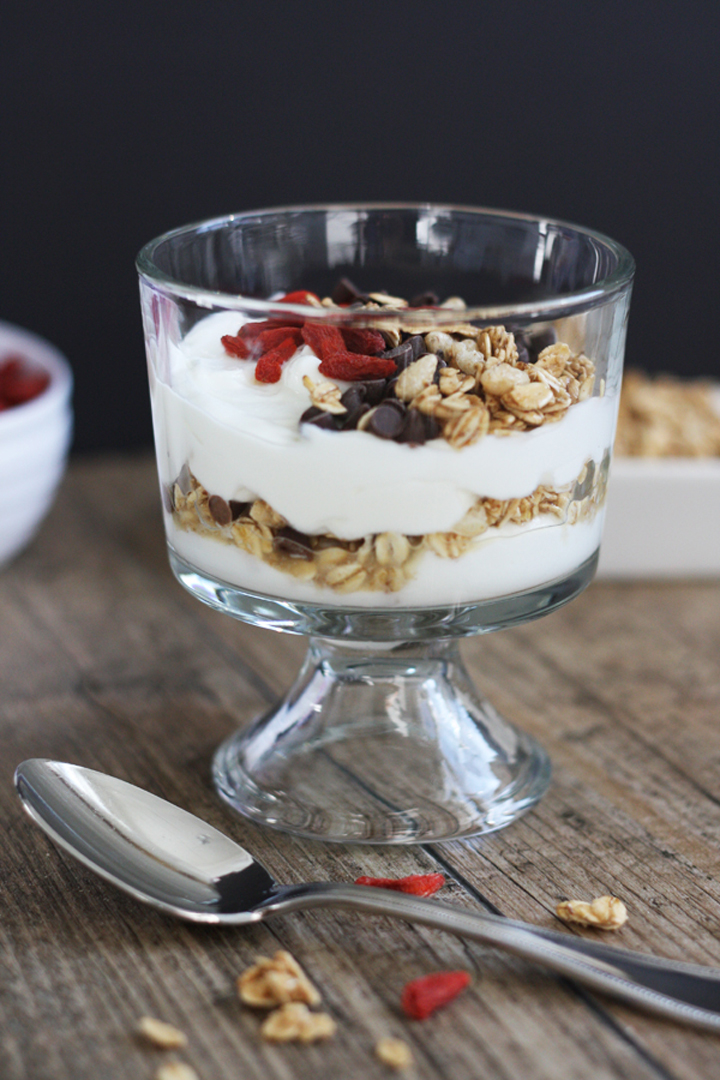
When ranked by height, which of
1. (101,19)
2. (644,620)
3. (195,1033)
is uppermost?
(101,19)

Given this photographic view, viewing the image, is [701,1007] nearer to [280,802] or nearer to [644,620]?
[280,802]

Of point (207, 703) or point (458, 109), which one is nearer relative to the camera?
point (207, 703)

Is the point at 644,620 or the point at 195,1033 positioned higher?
the point at 195,1033

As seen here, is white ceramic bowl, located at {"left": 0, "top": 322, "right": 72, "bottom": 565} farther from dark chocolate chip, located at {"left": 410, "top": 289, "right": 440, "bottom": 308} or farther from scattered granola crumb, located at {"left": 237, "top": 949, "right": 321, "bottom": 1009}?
scattered granola crumb, located at {"left": 237, "top": 949, "right": 321, "bottom": 1009}

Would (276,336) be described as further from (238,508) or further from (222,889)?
(222,889)

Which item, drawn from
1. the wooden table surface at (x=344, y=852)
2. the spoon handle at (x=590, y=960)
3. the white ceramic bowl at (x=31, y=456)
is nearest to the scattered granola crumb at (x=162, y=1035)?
the wooden table surface at (x=344, y=852)

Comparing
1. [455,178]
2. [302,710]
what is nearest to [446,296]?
[302,710]

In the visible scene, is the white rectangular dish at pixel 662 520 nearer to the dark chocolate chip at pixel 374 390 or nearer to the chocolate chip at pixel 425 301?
the chocolate chip at pixel 425 301

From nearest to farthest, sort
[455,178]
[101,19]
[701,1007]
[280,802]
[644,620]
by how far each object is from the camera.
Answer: [701,1007] < [280,802] < [644,620] < [101,19] < [455,178]

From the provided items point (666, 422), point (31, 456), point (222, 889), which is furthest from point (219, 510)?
point (666, 422)
